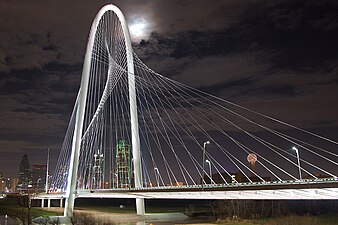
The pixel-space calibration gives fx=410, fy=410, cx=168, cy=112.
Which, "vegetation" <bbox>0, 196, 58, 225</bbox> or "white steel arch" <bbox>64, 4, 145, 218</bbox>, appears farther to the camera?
"white steel arch" <bbox>64, 4, 145, 218</bbox>

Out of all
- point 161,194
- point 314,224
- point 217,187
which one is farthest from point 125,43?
point 314,224

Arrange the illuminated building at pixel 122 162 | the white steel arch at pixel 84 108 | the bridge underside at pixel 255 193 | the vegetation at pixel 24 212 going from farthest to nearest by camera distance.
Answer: the illuminated building at pixel 122 162, the white steel arch at pixel 84 108, the vegetation at pixel 24 212, the bridge underside at pixel 255 193

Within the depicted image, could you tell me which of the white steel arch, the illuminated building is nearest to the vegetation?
the white steel arch

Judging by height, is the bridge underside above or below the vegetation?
above

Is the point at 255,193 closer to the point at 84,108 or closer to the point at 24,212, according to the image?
the point at 84,108

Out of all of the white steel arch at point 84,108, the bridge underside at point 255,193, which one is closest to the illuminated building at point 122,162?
the white steel arch at point 84,108

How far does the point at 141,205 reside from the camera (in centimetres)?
4366

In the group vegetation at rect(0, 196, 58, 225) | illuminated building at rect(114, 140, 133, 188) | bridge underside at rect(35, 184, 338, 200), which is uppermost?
illuminated building at rect(114, 140, 133, 188)

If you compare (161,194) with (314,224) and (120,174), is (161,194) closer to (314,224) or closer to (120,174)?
(314,224)

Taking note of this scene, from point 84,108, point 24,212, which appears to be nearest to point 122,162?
point 24,212

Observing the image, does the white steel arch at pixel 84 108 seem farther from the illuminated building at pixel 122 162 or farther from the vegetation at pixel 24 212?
the illuminated building at pixel 122 162

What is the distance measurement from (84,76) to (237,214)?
79.8 ft

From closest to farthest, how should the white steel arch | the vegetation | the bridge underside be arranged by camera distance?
the bridge underside
the vegetation
the white steel arch

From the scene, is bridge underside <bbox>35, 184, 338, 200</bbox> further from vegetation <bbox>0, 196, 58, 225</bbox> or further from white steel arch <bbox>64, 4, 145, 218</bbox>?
vegetation <bbox>0, 196, 58, 225</bbox>
